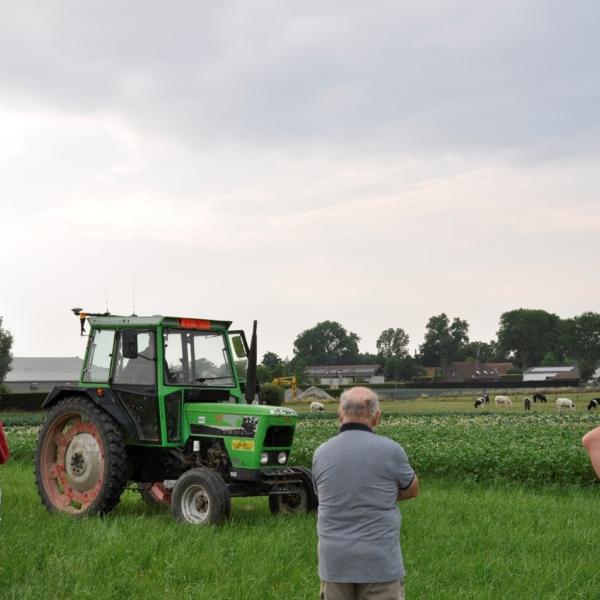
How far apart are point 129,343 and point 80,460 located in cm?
176

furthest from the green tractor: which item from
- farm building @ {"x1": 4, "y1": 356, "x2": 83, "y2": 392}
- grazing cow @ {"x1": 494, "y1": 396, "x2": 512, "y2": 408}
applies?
farm building @ {"x1": 4, "y1": 356, "x2": 83, "y2": 392}

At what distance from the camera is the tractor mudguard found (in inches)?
470

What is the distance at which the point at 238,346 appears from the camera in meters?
12.1

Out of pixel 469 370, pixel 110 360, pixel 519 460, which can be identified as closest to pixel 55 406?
pixel 110 360

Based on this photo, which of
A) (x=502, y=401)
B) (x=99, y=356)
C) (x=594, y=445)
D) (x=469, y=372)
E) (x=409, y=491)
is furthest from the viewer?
Result: (x=469, y=372)

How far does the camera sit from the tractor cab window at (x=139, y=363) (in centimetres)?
1188

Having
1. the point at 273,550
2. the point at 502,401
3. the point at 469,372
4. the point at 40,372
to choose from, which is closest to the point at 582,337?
the point at 469,372

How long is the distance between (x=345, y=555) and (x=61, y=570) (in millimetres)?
3998

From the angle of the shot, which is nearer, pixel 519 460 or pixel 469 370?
pixel 519 460

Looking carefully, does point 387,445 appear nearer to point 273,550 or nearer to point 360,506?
point 360,506

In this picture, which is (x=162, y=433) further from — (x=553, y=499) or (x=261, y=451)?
(x=553, y=499)

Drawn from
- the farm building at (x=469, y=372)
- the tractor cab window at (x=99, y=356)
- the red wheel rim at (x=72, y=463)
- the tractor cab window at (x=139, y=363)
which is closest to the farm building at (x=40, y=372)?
the farm building at (x=469, y=372)

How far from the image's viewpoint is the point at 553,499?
13.8 m

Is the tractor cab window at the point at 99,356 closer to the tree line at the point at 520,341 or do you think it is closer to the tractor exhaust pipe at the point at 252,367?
the tractor exhaust pipe at the point at 252,367
